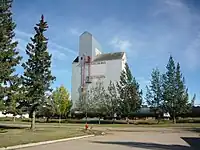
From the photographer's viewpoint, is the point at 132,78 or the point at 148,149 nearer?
the point at 148,149

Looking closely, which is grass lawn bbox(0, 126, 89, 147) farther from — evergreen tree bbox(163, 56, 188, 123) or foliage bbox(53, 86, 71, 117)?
foliage bbox(53, 86, 71, 117)

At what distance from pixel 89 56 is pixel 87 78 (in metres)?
7.16

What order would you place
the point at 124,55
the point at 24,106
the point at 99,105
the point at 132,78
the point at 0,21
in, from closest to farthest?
the point at 0,21
the point at 24,106
the point at 132,78
the point at 99,105
the point at 124,55

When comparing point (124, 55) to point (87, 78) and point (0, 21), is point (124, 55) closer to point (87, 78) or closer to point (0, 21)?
point (87, 78)

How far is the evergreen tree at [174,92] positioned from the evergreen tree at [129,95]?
5917mm

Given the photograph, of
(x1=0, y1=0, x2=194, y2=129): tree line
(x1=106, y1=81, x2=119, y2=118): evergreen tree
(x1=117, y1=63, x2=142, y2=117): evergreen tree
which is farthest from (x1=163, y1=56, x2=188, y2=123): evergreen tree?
(x1=106, y1=81, x2=119, y2=118): evergreen tree

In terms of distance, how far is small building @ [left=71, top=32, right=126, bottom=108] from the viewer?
93312 millimetres

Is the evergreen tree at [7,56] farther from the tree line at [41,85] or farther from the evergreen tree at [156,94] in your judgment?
the evergreen tree at [156,94]

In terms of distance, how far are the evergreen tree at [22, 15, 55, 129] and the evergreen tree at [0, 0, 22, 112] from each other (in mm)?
6858

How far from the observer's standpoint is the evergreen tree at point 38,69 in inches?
1426

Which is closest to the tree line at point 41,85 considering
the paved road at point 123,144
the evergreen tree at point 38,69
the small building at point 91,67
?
the evergreen tree at point 38,69

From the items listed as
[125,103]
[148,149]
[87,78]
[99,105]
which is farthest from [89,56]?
[148,149]

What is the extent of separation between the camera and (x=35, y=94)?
36.2 m

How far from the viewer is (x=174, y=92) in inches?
2432
